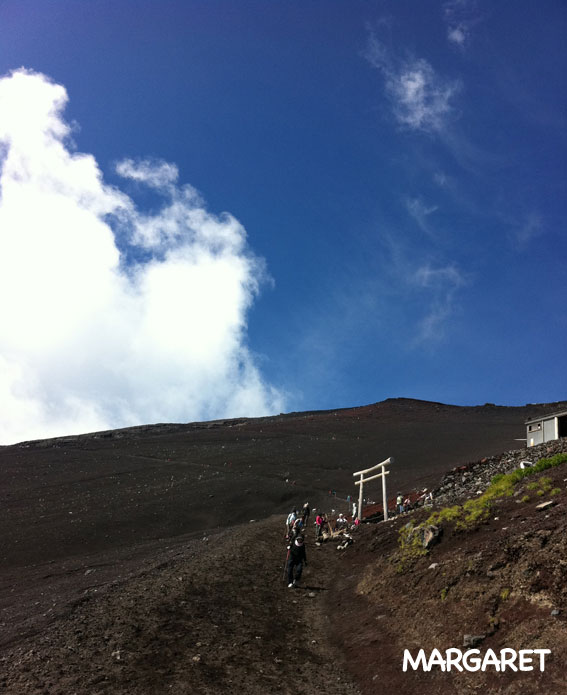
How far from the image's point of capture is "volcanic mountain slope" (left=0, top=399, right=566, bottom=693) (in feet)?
28.6

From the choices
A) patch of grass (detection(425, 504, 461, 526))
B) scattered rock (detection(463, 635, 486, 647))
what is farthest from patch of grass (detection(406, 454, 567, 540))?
scattered rock (detection(463, 635, 486, 647))

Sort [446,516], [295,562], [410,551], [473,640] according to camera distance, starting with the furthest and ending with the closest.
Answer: [295,562]
[446,516]
[410,551]
[473,640]

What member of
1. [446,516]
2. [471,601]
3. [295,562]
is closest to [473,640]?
[471,601]

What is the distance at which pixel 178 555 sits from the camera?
726 inches

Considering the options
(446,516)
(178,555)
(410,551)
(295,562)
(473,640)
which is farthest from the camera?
(178,555)

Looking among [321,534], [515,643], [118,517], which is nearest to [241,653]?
[515,643]

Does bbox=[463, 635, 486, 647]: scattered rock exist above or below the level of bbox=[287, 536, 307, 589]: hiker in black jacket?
below

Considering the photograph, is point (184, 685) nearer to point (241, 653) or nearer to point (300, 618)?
point (241, 653)

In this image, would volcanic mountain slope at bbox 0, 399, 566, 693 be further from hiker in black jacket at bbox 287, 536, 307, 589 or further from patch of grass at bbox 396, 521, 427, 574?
patch of grass at bbox 396, 521, 427, 574

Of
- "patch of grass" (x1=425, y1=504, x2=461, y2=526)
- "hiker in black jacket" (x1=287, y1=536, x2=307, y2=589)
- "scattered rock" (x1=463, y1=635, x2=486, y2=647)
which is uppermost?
"patch of grass" (x1=425, y1=504, x2=461, y2=526)

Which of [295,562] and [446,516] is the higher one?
[446,516]

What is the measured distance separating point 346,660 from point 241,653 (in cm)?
195

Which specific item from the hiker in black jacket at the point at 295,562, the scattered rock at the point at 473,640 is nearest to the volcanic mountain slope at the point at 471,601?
the scattered rock at the point at 473,640

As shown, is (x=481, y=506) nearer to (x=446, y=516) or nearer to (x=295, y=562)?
(x=446, y=516)
